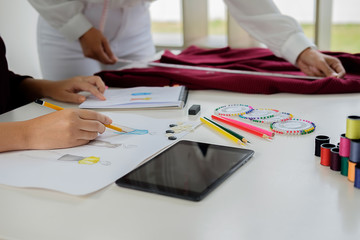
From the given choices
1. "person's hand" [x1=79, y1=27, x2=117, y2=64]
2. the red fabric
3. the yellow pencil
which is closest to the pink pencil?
the yellow pencil

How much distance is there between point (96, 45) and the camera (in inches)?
60.1

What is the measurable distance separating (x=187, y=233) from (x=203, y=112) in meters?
0.54

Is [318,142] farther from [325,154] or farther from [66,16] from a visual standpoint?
Result: [66,16]

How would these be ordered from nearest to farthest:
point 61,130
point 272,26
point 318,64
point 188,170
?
point 188,170, point 61,130, point 318,64, point 272,26

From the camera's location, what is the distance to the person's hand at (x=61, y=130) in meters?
0.88

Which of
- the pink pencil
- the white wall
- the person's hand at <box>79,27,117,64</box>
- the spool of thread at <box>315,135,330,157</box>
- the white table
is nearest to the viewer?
the white table

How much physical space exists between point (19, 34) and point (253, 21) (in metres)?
1.22

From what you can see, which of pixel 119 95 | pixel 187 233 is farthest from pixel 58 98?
pixel 187 233

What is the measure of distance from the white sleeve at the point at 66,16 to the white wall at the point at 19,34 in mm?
577

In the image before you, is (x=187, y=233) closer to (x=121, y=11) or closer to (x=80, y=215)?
(x=80, y=215)

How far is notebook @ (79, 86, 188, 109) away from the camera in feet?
3.77

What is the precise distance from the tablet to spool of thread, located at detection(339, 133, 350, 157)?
0.16 meters

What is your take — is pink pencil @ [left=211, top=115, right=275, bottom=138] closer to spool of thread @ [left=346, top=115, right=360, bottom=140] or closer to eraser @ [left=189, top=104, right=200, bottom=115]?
eraser @ [left=189, top=104, right=200, bottom=115]

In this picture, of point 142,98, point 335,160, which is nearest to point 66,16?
point 142,98
